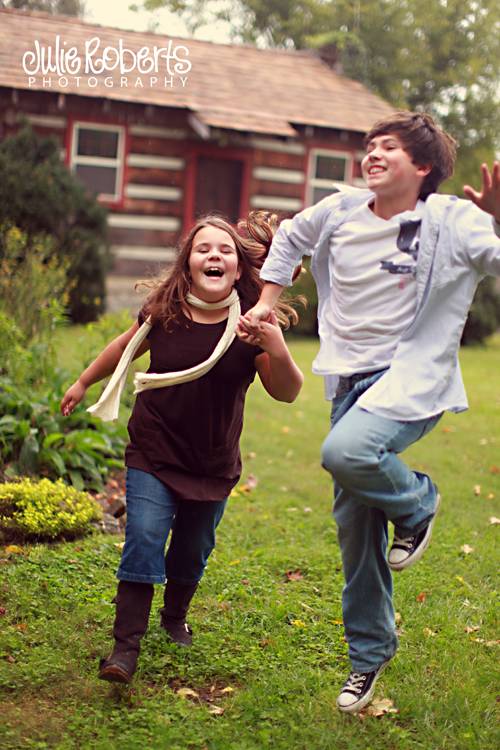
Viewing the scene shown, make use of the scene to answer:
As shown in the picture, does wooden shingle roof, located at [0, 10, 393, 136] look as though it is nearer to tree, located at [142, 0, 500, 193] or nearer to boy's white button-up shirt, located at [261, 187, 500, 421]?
tree, located at [142, 0, 500, 193]

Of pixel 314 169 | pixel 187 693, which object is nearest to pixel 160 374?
pixel 187 693

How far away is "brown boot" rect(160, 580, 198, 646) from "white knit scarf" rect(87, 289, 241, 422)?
78 cm

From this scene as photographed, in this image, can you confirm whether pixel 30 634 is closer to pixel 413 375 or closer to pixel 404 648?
pixel 404 648

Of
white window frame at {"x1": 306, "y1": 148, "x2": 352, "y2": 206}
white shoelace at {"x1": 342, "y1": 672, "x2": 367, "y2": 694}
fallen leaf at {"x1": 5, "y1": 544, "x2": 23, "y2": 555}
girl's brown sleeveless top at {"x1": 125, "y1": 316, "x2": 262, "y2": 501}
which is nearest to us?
white shoelace at {"x1": 342, "y1": 672, "x2": 367, "y2": 694}

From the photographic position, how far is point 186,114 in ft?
61.5

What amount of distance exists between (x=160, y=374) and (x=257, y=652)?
1.30 metres

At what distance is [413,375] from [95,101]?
51.1 ft

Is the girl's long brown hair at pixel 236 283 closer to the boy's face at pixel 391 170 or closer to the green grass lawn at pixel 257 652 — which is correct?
the boy's face at pixel 391 170

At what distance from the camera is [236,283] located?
408 cm

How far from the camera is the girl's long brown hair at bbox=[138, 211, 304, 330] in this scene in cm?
396

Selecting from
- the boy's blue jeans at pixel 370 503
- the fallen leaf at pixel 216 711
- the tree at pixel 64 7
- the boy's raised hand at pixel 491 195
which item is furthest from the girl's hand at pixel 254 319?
the tree at pixel 64 7

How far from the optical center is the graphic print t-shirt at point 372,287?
3439 mm

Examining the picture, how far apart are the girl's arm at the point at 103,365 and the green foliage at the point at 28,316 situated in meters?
2.79

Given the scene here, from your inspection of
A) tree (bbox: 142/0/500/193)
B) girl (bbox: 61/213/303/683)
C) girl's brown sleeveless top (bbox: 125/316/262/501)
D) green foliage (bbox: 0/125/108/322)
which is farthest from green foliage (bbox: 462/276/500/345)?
girl's brown sleeveless top (bbox: 125/316/262/501)
